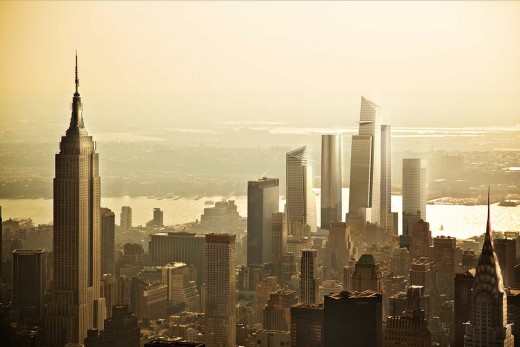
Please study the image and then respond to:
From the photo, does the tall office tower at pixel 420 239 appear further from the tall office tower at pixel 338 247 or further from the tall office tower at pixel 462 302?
the tall office tower at pixel 462 302

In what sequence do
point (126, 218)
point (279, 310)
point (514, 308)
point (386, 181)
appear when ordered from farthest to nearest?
1. point (386, 181)
2. point (126, 218)
3. point (279, 310)
4. point (514, 308)

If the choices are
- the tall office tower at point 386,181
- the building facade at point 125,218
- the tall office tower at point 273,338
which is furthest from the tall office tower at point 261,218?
the tall office tower at point 273,338

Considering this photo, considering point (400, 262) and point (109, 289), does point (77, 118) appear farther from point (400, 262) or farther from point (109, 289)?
point (400, 262)

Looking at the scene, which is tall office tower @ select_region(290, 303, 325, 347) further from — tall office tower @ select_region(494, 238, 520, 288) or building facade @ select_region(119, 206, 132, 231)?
building facade @ select_region(119, 206, 132, 231)

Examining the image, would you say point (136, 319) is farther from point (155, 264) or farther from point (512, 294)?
point (512, 294)

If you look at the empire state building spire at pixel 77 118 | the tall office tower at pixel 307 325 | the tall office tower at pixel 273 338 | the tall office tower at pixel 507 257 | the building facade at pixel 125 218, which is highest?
the empire state building spire at pixel 77 118

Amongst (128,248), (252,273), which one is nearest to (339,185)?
(252,273)

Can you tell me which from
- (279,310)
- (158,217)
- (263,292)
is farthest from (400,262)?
(158,217)
